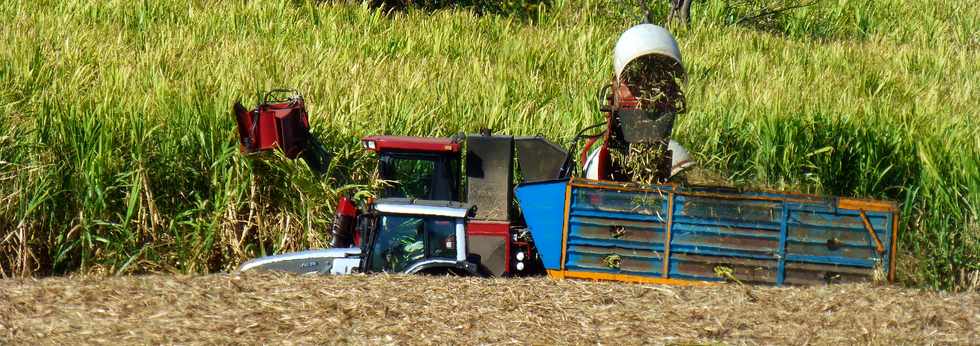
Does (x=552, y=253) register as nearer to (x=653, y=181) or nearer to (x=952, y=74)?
(x=653, y=181)

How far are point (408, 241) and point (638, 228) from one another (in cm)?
131

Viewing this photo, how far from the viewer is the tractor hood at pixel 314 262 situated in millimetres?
6430

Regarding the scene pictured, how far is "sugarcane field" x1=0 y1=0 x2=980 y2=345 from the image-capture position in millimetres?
5453

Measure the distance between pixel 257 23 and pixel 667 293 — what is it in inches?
276

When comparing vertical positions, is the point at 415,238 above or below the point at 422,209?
below

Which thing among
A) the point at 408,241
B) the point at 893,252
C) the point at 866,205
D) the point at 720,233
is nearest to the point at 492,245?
the point at 408,241

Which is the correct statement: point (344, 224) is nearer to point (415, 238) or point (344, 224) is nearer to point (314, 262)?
point (314, 262)

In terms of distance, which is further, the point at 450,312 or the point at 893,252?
the point at 893,252

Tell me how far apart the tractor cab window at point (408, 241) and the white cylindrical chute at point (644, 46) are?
144cm

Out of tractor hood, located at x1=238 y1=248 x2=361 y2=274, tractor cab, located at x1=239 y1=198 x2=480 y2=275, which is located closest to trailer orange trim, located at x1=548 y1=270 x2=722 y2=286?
tractor cab, located at x1=239 y1=198 x2=480 y2=275

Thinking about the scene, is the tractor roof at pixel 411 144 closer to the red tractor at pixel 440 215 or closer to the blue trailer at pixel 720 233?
the red tractor at pixel 440 215

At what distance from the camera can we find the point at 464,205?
645 cm

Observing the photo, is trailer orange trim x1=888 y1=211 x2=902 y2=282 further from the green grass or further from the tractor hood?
the tractor hood

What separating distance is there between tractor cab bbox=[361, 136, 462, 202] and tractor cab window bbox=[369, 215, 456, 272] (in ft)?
2.10
